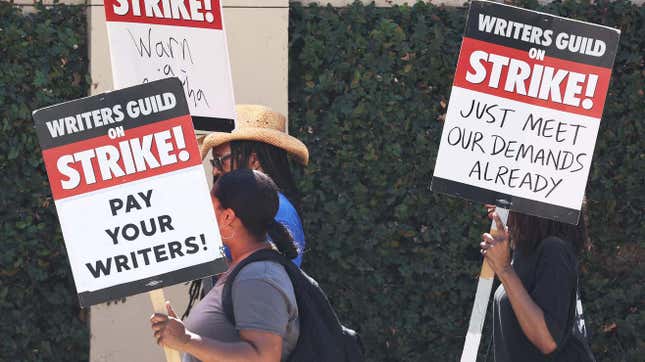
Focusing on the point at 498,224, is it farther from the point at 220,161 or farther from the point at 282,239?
the point at 220,161

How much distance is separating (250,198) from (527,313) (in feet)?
3.61

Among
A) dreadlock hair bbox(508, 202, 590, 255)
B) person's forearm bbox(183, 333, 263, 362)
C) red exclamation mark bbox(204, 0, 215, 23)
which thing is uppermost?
red exclamation mark bbox(204, 0, 215, 23)

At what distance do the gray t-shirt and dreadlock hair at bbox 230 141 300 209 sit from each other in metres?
1.02

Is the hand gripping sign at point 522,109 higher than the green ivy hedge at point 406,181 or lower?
higher

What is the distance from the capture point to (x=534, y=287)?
4.17 meters

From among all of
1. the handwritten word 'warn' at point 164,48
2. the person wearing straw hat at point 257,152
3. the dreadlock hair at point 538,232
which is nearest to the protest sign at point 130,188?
the person wearing straw hat at point 257,152

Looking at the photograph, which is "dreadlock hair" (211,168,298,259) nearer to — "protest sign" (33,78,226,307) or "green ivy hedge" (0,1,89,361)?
"protest sign" (33,78,226,307)

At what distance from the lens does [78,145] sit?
3803 millimetres

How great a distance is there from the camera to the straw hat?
4.73 m

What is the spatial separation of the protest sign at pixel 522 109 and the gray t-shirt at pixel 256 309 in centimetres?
106

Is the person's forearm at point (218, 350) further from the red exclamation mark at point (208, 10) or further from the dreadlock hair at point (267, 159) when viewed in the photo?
the red exclamation mark at point (208, 10)

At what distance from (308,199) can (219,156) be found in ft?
6.24

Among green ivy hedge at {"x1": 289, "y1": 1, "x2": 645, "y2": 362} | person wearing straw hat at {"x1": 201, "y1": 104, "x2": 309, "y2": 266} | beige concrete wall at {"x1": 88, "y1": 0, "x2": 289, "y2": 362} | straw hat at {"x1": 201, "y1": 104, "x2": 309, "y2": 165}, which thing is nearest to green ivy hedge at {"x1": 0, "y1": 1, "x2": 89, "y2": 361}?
beige concrete wall at {"x1": 88, "y1": 0, "x2": 289, "y2": 362}

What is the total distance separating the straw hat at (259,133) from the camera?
4.73m
